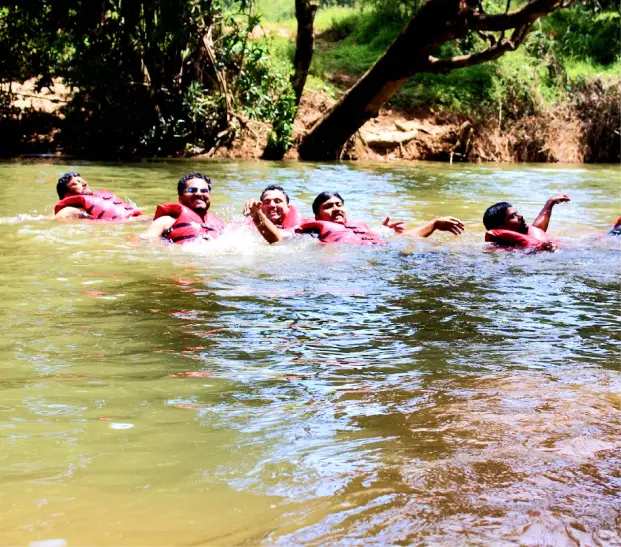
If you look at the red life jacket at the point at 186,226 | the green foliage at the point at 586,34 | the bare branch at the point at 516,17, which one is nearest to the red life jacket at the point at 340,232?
the red life jacket at the point at 186,226

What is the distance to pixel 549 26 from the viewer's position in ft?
91.3

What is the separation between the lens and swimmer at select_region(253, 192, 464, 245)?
26.3ft

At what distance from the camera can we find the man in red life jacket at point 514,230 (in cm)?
804

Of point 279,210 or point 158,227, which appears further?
point 279,210

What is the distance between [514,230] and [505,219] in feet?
0.46

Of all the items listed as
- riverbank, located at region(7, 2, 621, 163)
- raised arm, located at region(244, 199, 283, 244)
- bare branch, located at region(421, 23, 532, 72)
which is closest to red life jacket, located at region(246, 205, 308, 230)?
raised arm, located at region(244, 199, 283, 244)

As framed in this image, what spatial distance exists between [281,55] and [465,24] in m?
8.92

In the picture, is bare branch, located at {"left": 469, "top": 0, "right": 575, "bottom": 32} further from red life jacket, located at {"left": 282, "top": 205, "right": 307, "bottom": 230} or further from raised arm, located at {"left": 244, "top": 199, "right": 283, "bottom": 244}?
raised arm, located at {"left": 244, "top": 199, "right": 283, "bottom": 244}

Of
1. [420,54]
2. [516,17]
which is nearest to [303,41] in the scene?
[420,54]

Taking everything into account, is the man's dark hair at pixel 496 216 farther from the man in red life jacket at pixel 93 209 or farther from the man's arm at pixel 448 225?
the man in red life jacket at pixel 93 209

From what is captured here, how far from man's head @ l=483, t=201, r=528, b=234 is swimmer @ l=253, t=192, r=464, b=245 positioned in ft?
1.78

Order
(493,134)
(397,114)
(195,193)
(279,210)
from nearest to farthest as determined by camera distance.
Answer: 1. (195,193)
2. (279,210)
3. (493,134)
4. (397,114)

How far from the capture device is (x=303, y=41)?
20.2 metres

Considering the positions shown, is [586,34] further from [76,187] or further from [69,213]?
[69,213]
